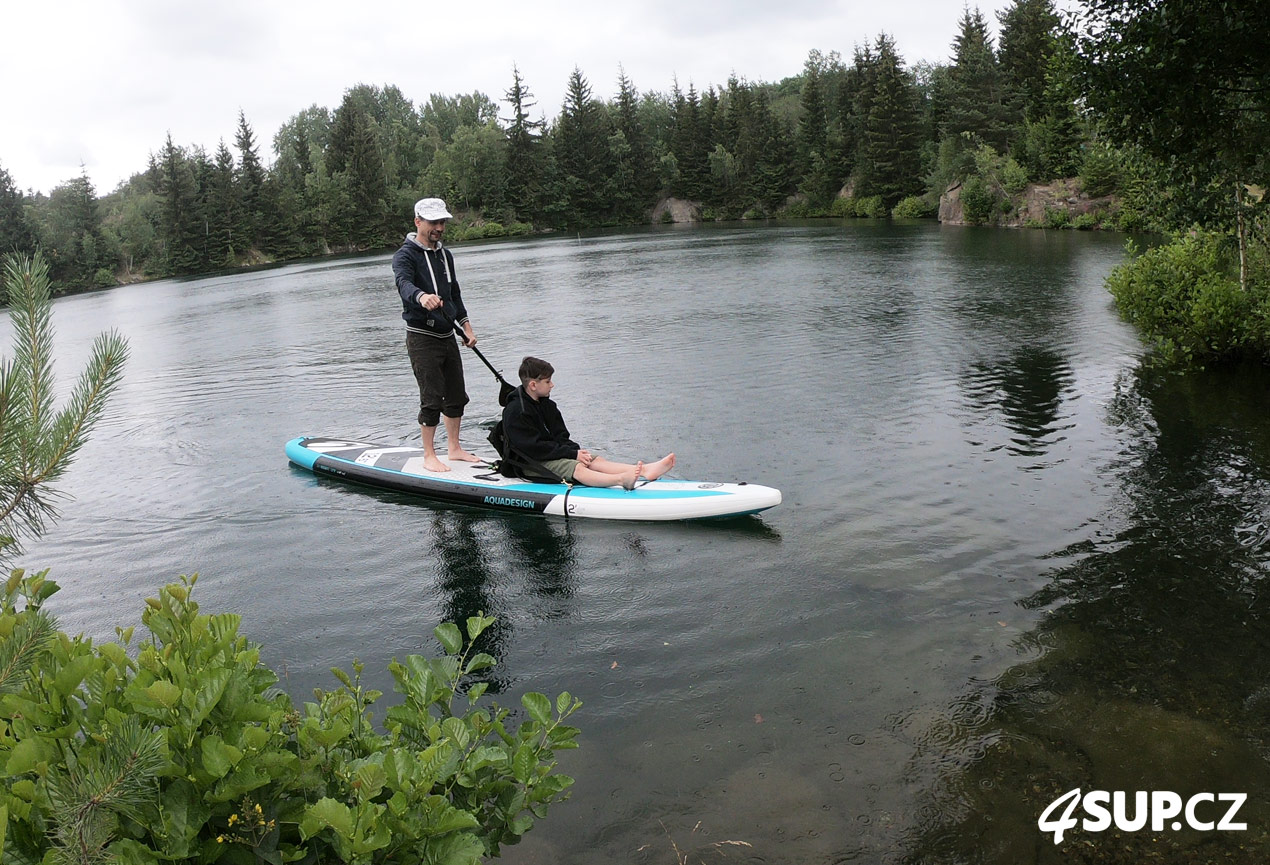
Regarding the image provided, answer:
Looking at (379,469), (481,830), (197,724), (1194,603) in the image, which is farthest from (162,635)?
(379,469)

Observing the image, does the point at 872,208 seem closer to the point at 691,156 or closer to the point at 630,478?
the point at 691,156

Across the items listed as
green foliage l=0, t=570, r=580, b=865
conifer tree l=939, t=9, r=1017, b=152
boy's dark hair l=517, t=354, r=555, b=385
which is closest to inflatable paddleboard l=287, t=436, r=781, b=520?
boy's dark hair l=517, t=354, r=555, b=385

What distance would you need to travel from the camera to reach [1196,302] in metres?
12.9

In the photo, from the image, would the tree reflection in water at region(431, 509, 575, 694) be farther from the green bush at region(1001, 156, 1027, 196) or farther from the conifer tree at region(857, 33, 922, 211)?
the conifer tree at region(857, 33, 922, 211)

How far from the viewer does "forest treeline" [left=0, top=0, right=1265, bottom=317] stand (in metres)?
60.5

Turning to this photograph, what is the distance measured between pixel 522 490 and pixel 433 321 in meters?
2.27

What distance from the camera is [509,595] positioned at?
7.64 m

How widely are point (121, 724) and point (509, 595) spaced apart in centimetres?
545

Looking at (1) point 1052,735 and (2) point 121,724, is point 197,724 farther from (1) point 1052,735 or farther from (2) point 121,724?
(1) point 1052,735

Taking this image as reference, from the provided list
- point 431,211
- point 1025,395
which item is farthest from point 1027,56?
point 431,211

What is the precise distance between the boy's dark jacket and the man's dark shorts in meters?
1.14

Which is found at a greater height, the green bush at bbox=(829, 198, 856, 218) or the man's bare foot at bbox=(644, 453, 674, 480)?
the green bush at bbox=(829, 198, 856, 218)

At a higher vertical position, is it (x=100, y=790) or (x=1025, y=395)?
(x=100, y=790)

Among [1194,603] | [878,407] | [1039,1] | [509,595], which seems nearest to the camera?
[1194,603]
